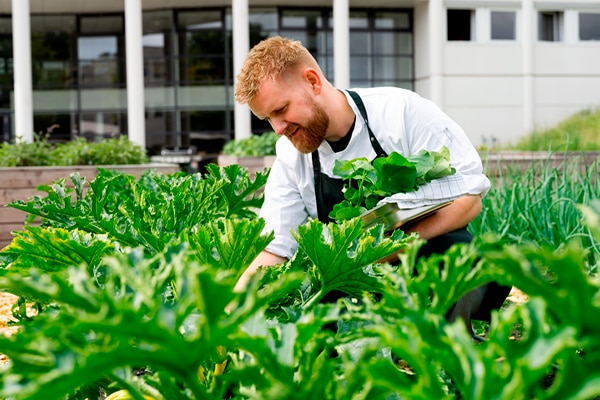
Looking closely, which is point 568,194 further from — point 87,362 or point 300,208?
point 87,362

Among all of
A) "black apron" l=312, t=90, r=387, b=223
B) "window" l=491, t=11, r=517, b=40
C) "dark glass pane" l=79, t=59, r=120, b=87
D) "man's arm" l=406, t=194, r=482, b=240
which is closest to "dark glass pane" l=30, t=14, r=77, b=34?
"dark glass pane" l=79, t=59, r=120, b=87

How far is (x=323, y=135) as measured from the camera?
303 centimetres

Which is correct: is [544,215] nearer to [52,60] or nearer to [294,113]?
[294,113]

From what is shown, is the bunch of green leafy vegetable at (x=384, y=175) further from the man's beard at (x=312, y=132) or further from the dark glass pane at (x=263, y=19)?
the dark glass pane at (x=263, y=19)

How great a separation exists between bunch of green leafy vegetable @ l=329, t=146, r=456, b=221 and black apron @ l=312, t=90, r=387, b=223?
72 cm

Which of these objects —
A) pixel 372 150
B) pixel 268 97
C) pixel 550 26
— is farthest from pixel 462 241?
pixel 550 26

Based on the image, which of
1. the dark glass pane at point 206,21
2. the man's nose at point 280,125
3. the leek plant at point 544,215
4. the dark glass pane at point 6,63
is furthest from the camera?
the dark glass pane at point 206,21

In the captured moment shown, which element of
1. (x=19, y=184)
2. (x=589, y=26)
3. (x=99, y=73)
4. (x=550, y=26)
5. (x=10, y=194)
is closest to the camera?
(x=10, y=194)

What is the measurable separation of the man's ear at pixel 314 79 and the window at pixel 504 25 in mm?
27489

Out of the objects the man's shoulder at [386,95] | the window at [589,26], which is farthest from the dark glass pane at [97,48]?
the man's shoulder at [386,95]

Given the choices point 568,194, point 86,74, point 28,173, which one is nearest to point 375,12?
point 86,74

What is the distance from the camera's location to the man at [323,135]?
111 inches

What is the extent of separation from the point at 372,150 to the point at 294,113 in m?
0.45

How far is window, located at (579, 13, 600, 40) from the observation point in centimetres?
2938
